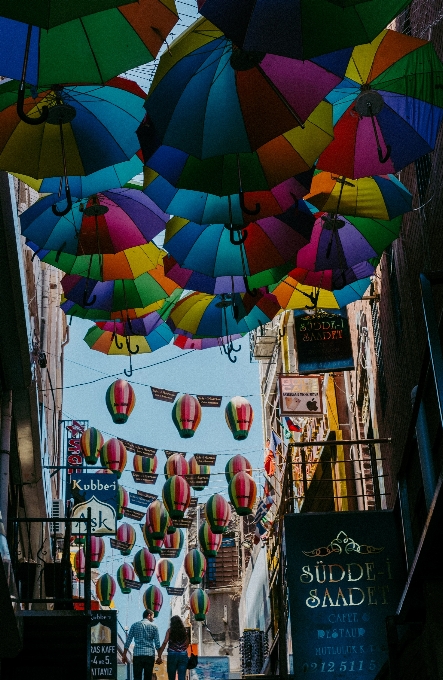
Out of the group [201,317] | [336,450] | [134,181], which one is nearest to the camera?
[134,181]

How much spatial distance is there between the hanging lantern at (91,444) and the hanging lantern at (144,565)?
603 centimetres

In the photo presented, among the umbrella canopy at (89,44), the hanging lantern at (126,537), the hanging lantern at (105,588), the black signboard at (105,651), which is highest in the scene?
the umbrella canopy at (89,44)

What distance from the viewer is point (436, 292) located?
10023 mm

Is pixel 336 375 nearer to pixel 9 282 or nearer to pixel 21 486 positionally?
pixel 21 486

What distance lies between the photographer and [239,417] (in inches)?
821

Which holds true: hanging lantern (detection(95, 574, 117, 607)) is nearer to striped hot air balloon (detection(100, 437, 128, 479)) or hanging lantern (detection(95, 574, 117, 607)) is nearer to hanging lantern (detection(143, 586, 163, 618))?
hanging lantern (detection(143, 586, 163, 618))

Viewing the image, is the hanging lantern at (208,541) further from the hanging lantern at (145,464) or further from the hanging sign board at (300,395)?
the hanging sign board at (300,395)

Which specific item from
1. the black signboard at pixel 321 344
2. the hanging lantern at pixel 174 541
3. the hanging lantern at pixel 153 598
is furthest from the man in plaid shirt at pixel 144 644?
the hanging lantern at pixel 153 598

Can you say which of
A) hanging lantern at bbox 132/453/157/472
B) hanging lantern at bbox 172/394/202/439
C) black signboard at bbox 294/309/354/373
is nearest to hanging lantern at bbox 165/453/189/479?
hanging lantern at bbox 132/453/157/472

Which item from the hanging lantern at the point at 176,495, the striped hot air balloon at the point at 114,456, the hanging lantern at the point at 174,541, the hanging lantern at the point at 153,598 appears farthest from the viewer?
the hanging lantern at the point at 153,598

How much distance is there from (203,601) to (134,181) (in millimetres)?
29793

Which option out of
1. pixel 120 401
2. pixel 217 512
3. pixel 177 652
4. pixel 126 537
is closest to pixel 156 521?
pixel 217 512

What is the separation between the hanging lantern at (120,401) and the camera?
66.6 ft

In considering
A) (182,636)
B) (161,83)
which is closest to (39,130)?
(161,83)
